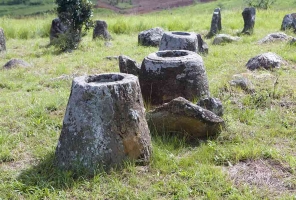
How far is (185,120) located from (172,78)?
1185 mm

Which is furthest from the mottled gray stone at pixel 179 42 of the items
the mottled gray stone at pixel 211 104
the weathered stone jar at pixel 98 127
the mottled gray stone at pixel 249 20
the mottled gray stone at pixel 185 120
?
the mottled gray stone at pixel 249 20

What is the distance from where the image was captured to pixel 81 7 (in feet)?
43.7

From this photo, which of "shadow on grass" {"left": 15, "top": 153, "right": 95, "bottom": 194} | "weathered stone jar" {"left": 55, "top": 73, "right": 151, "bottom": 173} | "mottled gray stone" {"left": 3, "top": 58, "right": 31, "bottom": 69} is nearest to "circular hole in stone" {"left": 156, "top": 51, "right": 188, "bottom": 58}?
"weathered stone jar" {"left": 55, "top": 73, "right": 151, "bottom": 173}

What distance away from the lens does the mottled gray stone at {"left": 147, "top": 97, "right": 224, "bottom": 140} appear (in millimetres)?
5016

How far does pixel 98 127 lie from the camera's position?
4.27m

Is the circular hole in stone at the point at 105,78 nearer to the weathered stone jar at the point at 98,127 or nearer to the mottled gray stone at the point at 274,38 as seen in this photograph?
the weathered stone jar at the point at 98,127

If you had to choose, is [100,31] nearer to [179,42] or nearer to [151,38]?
[151,38]

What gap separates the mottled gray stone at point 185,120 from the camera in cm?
502

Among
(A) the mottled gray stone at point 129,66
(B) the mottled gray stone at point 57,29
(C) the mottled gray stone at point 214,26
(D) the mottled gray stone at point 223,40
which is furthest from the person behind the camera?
(C) the mottled gray stone at point 214,26

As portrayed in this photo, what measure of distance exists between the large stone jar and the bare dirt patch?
1886 mm

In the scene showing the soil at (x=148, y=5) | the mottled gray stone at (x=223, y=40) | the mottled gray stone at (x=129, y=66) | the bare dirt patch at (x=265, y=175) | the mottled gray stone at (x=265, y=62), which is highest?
the mottled gray stone at (x=129, y=66)

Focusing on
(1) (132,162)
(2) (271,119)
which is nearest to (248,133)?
(2) (271,119)

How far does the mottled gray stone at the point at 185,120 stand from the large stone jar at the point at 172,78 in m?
0.93

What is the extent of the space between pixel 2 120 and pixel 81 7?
8.19 metres
